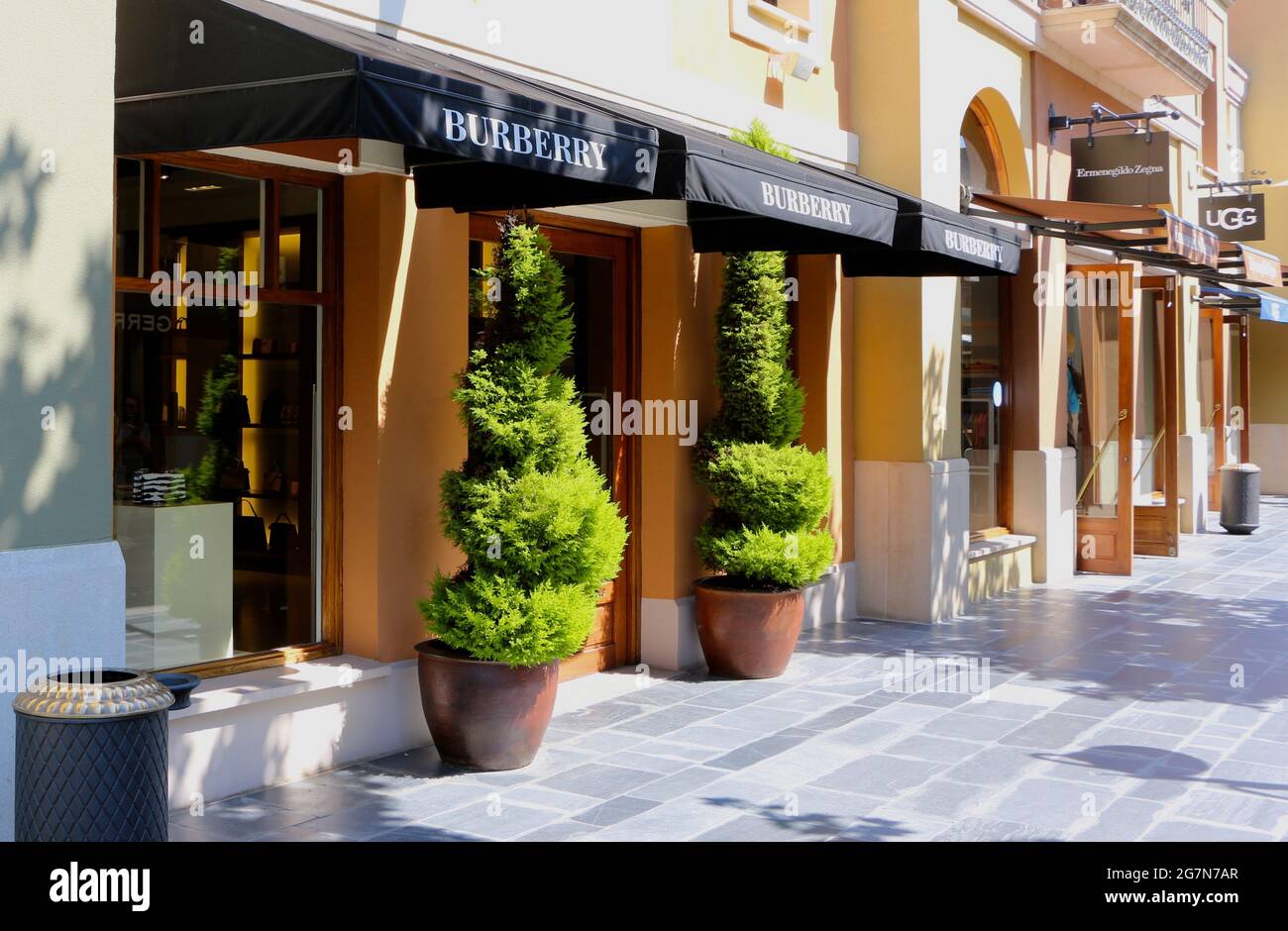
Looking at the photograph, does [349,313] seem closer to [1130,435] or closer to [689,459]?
[689,459]

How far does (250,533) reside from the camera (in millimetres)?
6676

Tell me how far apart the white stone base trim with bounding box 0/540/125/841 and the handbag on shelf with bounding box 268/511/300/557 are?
151 centimetres

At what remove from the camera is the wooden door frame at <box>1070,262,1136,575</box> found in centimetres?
1386

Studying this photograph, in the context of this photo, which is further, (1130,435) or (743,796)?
(1130,435)

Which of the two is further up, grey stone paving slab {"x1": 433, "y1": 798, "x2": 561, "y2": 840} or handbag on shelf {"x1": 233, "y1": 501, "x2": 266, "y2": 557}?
handbag on shelf {"x1": 233, "y1": 501, "x2": 266, "y2": 557}

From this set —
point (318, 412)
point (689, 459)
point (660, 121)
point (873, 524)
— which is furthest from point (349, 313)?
point (873, 524)

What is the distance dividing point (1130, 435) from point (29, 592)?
11596 mm

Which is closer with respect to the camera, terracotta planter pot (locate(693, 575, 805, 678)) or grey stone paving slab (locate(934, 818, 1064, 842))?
grey stone paving slab (locate(934, 818, 1064, 842))

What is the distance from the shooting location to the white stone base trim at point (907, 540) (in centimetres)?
1111

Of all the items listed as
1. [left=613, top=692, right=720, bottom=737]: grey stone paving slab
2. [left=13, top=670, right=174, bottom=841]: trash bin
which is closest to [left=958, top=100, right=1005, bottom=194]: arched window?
[left=613, top=692, right=720, bottom=737]: grey stone paving slab

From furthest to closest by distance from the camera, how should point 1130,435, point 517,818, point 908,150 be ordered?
1. point 1130,435
2. point 908,150
3. point 517,818

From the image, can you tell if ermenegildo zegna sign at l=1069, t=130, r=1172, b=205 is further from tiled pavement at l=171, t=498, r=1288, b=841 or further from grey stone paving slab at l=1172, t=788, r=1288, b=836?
grey stone paving slab at l=1172, t=788, r=1288, b=836

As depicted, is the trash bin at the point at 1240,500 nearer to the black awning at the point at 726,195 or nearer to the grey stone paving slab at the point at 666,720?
Answer: the black awning at the point at 726,195

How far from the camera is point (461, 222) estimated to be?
7.32 metres
